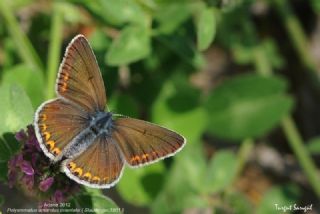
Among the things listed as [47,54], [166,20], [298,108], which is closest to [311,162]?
[298,108]

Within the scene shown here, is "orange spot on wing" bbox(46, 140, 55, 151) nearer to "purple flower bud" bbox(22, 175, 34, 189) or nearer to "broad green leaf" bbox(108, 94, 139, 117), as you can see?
"purple flower bud" bbox(22, 175, 34, 189)

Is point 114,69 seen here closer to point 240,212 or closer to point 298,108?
point 240,212

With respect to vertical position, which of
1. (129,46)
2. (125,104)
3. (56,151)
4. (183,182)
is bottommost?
(183,182)

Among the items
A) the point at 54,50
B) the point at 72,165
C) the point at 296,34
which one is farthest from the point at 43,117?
the point at 296,34

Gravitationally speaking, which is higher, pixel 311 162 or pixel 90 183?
pixel 90 183

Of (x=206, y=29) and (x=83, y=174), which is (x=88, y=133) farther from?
(x=206, y=29)

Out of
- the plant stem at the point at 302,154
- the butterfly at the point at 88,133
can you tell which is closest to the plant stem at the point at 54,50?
the butterfly at the point at 88,133
